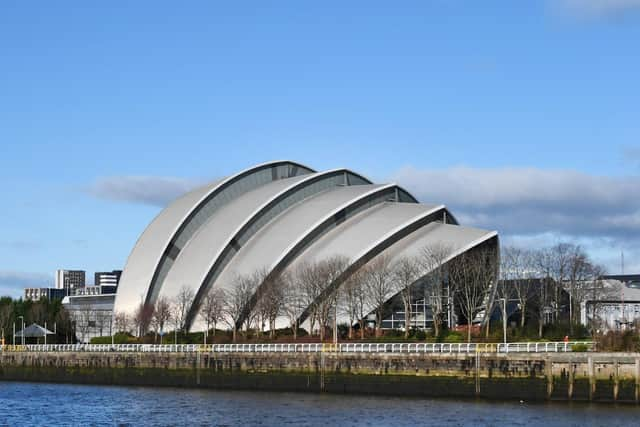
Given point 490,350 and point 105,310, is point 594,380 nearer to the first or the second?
point 490,350

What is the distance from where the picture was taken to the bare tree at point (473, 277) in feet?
274

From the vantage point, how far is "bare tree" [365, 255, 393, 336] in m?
83.0

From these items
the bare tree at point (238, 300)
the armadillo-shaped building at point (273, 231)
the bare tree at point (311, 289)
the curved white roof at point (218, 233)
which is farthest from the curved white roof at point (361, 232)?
the curved white roof at point (218, 233)

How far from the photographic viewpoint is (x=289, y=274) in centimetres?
9075

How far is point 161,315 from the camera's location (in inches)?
3799

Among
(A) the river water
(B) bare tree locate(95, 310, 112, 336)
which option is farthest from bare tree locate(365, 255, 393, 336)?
(B) bare tree locate(95, 310, 112, 336)

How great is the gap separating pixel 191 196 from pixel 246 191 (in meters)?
5.66

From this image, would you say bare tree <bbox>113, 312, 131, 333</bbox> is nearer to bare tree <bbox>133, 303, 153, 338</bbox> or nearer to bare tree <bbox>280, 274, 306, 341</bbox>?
bare tree <bbox>133, 303, 153, 338</bbox>

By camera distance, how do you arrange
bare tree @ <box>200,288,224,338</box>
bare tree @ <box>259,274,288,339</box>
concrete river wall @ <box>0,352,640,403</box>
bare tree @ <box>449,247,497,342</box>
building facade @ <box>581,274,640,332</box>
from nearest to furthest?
concrete river wall @ <box>0,352,640,403</box>
bare tree @ <box>449,247,497,342</box>
building facade @ <box>581,274,640,332</box>
bare tree @ <box>259,274,288,339</box>
bare tree @ <box>200,288,224,338</box>

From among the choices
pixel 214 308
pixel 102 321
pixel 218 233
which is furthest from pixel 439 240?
pixel 102 321

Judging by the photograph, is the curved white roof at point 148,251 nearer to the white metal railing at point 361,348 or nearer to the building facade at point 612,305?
the white metal railing at point 361,348

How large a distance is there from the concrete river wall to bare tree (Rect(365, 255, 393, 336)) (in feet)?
47.2

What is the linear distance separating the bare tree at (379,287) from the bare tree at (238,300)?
11.4 metres

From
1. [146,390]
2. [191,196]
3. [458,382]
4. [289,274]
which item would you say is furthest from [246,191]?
[458,382]
